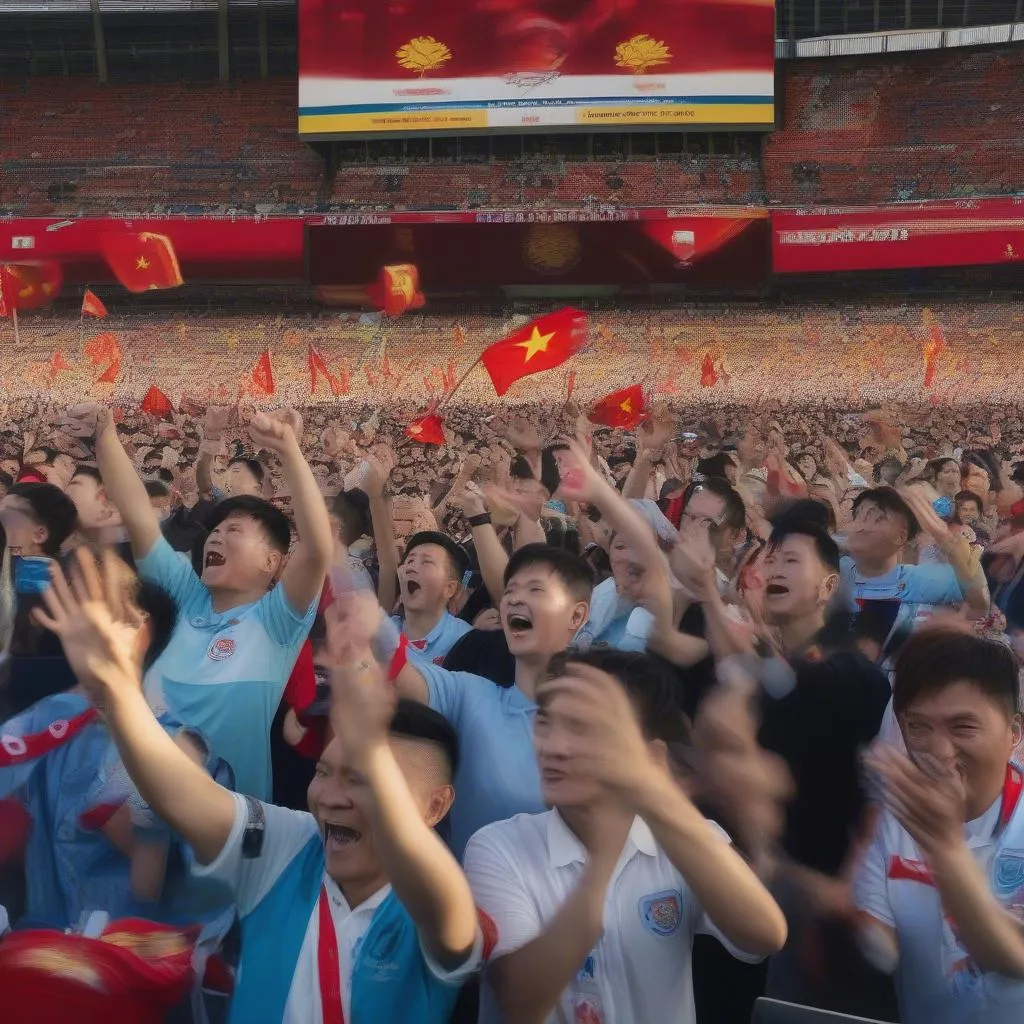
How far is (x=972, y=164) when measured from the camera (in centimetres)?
2495

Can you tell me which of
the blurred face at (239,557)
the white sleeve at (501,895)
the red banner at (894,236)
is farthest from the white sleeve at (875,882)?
the red banner at (894,236)

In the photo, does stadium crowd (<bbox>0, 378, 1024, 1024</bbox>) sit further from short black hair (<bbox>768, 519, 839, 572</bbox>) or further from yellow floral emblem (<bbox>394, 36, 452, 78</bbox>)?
yellow floral emblem (<bbox>394, 36, 452, 78</bbox>)

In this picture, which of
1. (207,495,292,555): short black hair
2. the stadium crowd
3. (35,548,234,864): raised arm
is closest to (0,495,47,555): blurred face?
the stadium crowd

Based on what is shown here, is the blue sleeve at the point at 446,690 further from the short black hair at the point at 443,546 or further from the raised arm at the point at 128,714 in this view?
the short black hair at the point at 443,546

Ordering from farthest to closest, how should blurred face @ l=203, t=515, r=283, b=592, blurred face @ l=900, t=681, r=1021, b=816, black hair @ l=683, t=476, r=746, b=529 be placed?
black hair @ l=683, t=476, r=746, b=529 → blurred face @ l=203, t=515, r=283, b=592 → blurred face @ l=900, t=681, r=1021, b=816

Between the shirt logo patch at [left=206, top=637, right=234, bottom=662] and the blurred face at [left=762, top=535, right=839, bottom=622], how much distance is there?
1.25 m

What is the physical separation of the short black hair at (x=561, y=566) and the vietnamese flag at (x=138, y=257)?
18.1m

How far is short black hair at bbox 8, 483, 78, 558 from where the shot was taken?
11.1 feet

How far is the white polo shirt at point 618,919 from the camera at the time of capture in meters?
1.99

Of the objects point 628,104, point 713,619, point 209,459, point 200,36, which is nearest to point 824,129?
point 628,104

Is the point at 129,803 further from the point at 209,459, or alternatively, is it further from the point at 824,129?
the point at 824,129

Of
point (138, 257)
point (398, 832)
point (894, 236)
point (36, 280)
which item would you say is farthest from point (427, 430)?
point (36, 280)

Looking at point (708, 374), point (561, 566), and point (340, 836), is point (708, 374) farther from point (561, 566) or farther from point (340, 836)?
point (340, 836)

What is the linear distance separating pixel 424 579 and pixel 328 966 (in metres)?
1.72
